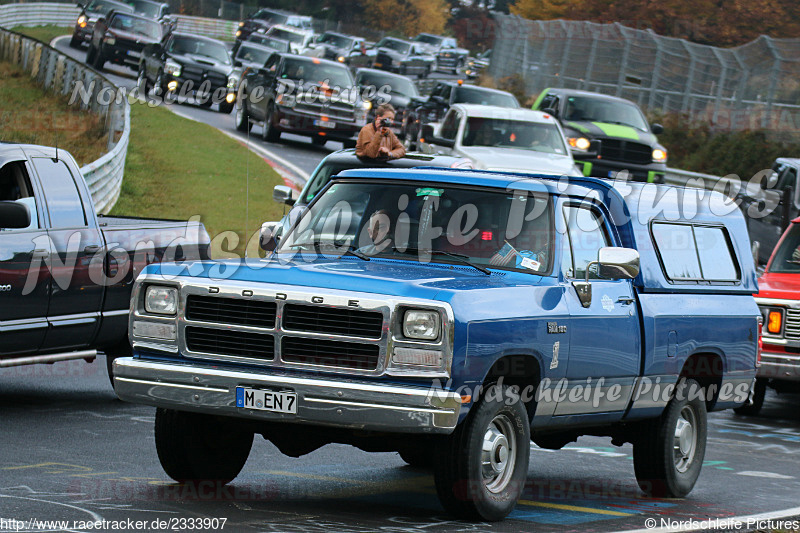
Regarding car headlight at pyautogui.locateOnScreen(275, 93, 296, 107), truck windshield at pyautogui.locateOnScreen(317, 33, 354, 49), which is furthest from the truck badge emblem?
truck windshield at pyautogui.locateOnScreen(317, 33, 354, 49)

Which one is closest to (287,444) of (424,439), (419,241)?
(424,439)

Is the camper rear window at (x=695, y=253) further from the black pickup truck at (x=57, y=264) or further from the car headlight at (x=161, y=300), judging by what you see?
the black pickup truck at (x=57, y=264)

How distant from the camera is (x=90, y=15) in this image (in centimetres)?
4856

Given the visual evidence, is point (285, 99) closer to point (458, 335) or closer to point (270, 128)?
point (270, 128)

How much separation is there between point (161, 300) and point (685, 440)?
4123mm

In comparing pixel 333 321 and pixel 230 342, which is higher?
pixel 333 321

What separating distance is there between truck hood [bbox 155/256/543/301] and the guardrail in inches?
499

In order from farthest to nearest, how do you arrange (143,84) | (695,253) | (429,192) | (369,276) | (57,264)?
1. (143,84)
2. (57,264)
3. (695,253)
4. (429,192)
5. (369,276)

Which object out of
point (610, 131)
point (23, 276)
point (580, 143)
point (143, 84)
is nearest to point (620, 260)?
point (23, 276)

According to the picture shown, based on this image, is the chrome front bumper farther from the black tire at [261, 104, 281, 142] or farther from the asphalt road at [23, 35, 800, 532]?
the black tire at [261, 104, 281, 142]

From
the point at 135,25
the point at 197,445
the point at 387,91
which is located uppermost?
the point at 135,25

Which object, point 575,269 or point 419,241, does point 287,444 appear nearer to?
point 419,241

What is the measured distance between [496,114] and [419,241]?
15136 mm

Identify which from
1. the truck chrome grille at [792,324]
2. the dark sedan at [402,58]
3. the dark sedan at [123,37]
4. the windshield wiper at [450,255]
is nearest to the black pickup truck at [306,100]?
the dark sedan at [123,37]
